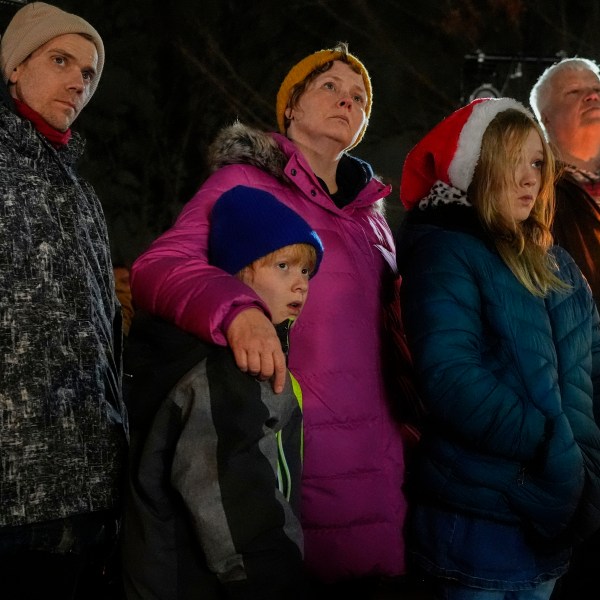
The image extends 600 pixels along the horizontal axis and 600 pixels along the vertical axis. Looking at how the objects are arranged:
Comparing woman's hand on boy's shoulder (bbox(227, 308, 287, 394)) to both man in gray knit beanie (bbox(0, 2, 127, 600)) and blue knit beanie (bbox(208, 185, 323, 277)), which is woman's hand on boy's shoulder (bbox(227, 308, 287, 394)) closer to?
blue knit beanie (bbox(208, 185, 323, 277))

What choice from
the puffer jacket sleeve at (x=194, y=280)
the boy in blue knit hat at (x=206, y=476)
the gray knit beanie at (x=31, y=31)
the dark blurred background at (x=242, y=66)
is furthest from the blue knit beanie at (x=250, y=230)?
the dark blurred background at (x=242, y=66)

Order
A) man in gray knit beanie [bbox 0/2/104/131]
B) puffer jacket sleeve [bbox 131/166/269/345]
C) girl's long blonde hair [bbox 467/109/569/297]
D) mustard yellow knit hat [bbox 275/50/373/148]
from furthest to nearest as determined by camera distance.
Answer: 1. mustard yellow knit hat [bbox 275/50/373/148]
2. man in gray knit beanie [bbox 0/2/104/131]
3. girl's long blonde hair [bbox 467/109/569/297]
4. puffer jacket sleeve [bbox 131/166/269/345]

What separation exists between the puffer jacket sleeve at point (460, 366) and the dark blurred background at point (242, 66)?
26.8 feet

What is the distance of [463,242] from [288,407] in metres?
0.67

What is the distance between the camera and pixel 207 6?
10359 millimetres

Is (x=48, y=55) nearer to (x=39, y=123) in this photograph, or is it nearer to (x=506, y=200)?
(x=39, y=123)

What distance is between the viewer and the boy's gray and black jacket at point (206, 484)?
1.48m

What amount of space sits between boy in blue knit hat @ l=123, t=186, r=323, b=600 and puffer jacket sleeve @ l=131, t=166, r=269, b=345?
4 centimetres

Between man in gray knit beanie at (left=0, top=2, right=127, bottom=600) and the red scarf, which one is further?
the red scarf

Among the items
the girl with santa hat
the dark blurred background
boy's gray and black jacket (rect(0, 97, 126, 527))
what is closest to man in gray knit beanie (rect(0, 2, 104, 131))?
boy's gray and black jacket (rect(0, 97, 126, 527))

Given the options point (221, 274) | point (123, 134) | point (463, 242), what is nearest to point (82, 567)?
point (221, 274)

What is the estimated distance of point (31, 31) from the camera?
218 centimetres

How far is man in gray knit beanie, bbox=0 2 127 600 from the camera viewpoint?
168 cm

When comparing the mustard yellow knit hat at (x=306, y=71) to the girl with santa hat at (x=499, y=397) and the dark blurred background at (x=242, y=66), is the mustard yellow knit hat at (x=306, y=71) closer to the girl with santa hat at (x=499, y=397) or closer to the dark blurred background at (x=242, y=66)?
the girl with santa hat at (x=499, y=397)
